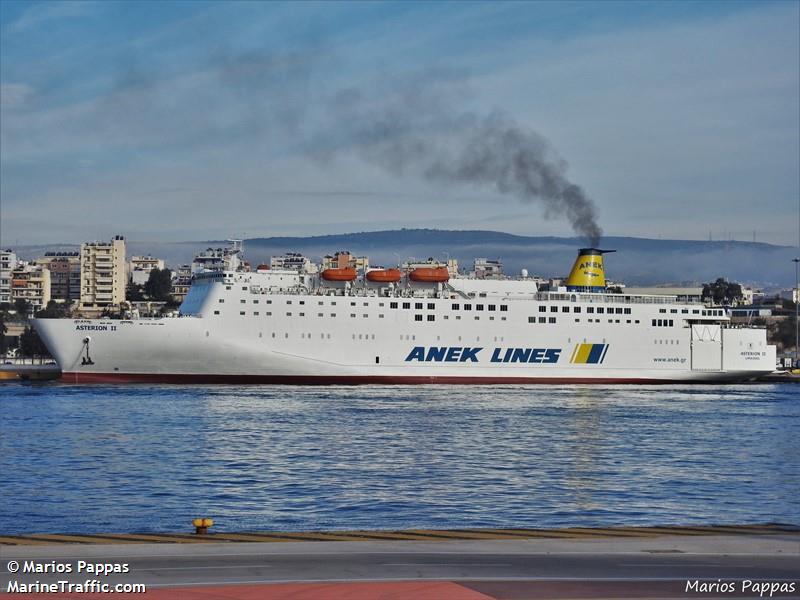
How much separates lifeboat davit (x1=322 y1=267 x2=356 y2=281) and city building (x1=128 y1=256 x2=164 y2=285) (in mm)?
99071

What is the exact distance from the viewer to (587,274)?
6006 centimetres

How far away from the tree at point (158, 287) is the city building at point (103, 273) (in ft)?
13.1

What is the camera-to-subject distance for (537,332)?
183 ft

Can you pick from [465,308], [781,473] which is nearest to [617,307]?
[465,308]

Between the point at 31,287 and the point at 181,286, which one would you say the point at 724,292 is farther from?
the point at 31,287

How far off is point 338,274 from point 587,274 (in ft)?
45.7

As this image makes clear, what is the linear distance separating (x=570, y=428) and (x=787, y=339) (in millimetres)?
98474

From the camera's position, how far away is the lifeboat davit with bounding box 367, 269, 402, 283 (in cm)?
5600

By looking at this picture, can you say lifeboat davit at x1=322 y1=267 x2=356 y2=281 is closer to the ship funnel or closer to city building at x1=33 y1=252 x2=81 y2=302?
the ship funnel

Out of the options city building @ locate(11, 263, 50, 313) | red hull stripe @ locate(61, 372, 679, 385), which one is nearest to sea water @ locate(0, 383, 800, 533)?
red hull stripe @ locate(61, 372, 679, 385)

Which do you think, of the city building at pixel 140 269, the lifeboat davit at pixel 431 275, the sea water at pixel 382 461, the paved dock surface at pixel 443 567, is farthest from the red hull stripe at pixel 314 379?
the city building at pixel 140 269

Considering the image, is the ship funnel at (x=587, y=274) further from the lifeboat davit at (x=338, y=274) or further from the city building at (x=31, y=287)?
the city building at (x=31, y=287)

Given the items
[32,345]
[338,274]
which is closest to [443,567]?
[338,274]

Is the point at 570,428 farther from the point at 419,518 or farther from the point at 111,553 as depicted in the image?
the point at 111,553
